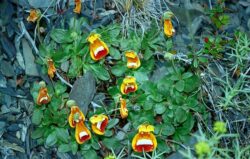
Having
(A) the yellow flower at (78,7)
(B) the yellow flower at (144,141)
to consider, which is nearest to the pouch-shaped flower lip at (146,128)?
(B) the yellow flower at (144,141)

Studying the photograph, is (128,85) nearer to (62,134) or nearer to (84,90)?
(84,90)

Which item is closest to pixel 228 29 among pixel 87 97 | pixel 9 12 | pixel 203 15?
pixel 203 15

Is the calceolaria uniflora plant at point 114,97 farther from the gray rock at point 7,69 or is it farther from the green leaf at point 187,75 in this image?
the gray rock at point 7,69

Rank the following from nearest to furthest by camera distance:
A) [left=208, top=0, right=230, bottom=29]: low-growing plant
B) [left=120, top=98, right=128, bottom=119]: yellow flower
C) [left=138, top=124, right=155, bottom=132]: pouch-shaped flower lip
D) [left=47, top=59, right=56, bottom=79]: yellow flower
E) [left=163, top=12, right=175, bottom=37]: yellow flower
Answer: [left=138, top=124, right=155, bottom=132]: pouch-shaped flower lip < [left=120, top=98, right=128, bottom=119]: yellow flower < [left=47, top=59, right=56, bottom=79]: yellow flower < [left=163, top=12, right=175, bottom=37]: yellow flower < [left=208, top=0, right=230, bottom=29]: low-growing plant

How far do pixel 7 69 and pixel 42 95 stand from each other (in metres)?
0.32

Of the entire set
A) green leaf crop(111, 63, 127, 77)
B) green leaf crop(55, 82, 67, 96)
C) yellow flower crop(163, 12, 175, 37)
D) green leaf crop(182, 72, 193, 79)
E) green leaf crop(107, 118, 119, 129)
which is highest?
yellow flower crop(163, 12, 175, 37)

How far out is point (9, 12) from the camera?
321cm

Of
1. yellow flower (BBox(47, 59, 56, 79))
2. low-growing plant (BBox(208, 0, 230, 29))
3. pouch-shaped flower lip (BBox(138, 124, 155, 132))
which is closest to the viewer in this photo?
pouch-shaped flower lip (BBox(138, 124, 155, 132))

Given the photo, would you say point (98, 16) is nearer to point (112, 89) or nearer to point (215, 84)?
point (112, 89)

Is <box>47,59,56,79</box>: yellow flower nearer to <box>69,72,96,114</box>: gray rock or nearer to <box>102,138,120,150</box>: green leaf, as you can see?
<box>69,72,96,114</box>: gray rock

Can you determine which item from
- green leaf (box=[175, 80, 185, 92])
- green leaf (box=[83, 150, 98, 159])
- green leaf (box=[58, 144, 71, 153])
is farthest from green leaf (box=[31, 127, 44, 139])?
green leaf (box=[175, 80, 185, 92])

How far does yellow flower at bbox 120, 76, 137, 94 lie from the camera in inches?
114

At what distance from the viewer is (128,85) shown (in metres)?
2.92

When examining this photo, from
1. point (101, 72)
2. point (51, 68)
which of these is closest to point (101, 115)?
point (101, 72)
